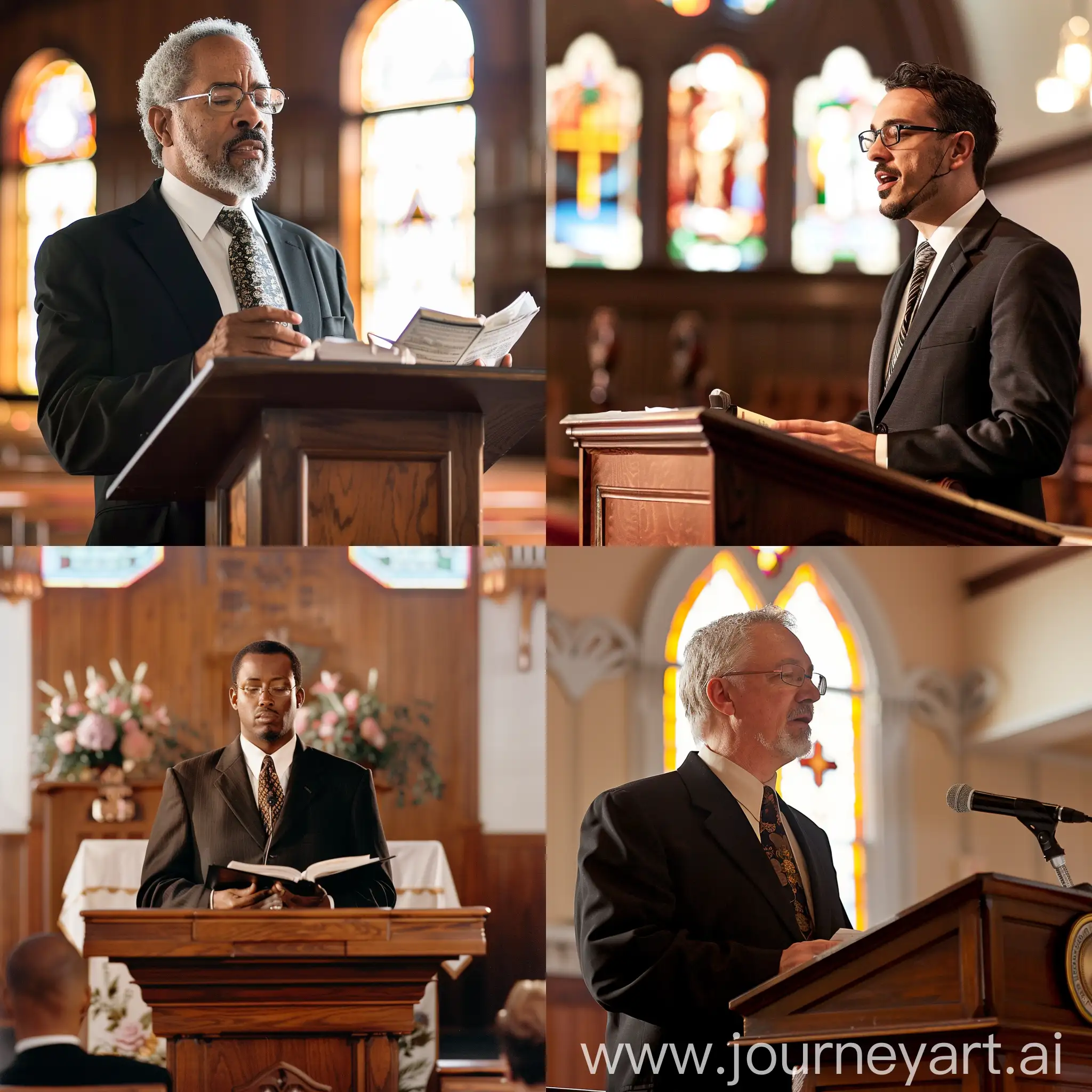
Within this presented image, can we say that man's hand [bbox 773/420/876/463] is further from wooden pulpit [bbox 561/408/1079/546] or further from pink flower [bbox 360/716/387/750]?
pink flower [bbox 360/716/387/750]

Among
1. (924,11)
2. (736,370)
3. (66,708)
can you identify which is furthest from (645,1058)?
(736,370)

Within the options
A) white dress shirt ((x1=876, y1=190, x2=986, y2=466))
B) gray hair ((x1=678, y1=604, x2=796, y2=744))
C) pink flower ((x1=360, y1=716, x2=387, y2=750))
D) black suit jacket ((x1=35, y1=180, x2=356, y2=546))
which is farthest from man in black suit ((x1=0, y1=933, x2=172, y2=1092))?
white dress shirt ((x1=876, y1=190, x2=986, y2=466))

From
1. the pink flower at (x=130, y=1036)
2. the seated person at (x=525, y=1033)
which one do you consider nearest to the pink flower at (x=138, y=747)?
the pink flower at (x=130, y=1036)

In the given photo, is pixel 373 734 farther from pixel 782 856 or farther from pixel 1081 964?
pixel 1081 964

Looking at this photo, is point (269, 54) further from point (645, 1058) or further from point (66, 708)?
point (645, 1058)

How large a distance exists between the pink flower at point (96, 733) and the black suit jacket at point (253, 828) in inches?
7.6

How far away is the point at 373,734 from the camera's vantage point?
14.3 feet

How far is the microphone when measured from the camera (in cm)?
341

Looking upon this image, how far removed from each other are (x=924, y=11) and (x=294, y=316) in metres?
3.00

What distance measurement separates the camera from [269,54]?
4.41 meters

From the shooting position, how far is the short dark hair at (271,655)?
4.36 meters

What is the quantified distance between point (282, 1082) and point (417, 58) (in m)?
2.68

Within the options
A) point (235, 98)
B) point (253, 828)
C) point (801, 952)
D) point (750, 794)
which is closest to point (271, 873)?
point (253, 828)

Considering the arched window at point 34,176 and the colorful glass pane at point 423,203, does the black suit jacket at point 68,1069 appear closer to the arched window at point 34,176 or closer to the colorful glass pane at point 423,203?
the arched window at point 34,176
